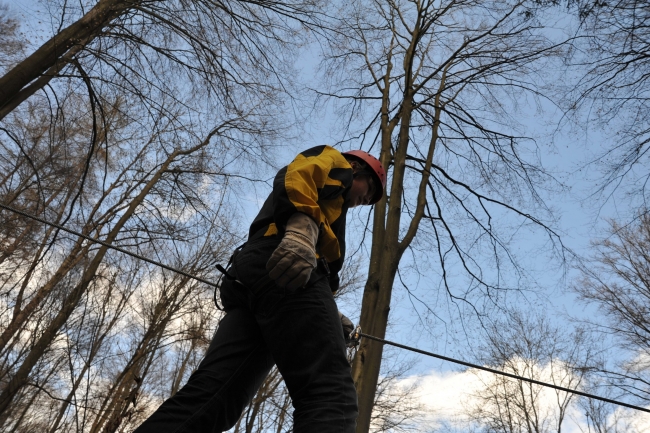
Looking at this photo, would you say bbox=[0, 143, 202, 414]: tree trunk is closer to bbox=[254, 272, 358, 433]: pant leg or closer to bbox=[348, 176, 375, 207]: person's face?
bbox=[348, 176, 375, 207]: person's face

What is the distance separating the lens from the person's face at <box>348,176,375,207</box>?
6.86 ft

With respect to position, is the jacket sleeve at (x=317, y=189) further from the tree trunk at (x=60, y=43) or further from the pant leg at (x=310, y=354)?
the tree trunk at (x=60, y=43)

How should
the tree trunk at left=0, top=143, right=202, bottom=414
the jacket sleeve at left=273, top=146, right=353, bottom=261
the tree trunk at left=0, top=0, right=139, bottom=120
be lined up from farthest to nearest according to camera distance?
the tree trunk at left=0, top=143, right=202, bottom=414 < the tree trunk at left=0, top=0, right=139, bottom=120 < the jacket sleeve at left=273, top=146, right=353, bottom=261

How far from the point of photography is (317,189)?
1719mm

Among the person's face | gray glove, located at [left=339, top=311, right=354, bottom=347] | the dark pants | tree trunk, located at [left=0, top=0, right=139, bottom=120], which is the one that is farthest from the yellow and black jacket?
tree trunk, located at [left=0, top=0, right=139, bottom=120]

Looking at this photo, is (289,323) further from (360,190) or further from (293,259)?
(360,190)

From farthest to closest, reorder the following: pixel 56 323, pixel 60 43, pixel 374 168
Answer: pixel 56 323, pixel 60 43, pixel 374 168

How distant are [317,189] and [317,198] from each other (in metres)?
0.04

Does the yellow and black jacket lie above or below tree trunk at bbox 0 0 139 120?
below

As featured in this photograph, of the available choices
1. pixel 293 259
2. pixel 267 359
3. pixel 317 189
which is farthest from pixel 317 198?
pixel 267 359

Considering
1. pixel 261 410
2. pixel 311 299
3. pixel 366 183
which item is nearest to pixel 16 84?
pixel 366 183

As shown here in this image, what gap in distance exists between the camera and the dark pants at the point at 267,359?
1.52 meters

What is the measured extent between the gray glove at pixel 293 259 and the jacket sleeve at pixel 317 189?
8cm

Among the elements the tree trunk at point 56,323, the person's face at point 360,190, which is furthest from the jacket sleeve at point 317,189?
the tree trunk at point 56,323
